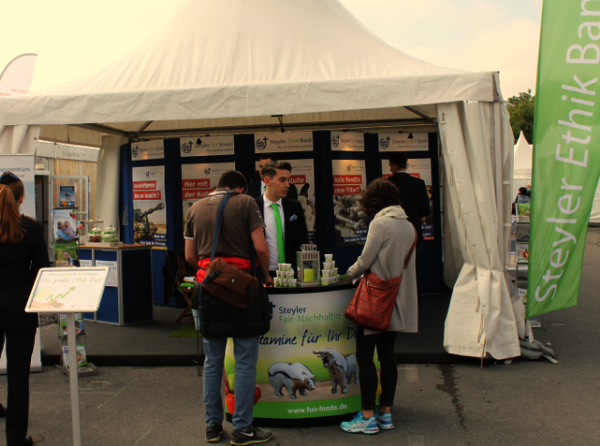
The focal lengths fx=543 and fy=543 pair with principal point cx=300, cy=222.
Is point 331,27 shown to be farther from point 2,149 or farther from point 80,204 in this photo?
point 80,204

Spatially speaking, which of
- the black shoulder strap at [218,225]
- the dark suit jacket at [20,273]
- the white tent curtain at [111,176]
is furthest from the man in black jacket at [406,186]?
the white tent curtain at [111,176]

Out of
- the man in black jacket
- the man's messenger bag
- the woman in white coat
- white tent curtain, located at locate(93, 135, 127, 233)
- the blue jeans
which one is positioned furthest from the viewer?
white tent curtain, located at locate(93, 135, 127, 233)

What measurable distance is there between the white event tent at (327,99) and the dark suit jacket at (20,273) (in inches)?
78.3

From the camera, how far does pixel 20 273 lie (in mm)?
3305

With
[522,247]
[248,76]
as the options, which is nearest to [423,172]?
[522,247]

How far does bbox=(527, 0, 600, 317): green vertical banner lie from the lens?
14.1 feet

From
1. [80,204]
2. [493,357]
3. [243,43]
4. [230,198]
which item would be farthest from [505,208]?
[80,204]

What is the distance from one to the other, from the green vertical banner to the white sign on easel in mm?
3369

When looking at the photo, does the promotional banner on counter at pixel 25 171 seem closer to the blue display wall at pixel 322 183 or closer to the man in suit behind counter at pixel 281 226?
the man in suit behind counter at pixel 281 226

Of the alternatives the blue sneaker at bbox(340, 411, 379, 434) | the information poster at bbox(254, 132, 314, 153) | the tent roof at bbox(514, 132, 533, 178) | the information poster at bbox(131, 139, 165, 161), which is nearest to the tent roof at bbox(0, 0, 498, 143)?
the information poster at bbox(254, 132, 314, 153)

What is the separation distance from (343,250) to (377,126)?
6.94ft

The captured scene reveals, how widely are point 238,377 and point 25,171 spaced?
284 cm

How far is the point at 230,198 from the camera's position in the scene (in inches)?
132

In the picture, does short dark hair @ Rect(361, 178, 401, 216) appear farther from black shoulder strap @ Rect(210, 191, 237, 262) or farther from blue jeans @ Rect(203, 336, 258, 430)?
blue jeans @ Rect(203, 336, 258, 430)
